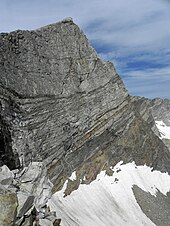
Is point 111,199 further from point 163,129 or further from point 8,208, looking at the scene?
point 163,129

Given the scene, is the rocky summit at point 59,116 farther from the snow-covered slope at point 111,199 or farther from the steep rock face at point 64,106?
the snow-covered slope at point 111,199

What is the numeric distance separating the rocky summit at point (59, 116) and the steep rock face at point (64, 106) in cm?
9

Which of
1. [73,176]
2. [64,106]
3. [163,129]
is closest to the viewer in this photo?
[64,106]

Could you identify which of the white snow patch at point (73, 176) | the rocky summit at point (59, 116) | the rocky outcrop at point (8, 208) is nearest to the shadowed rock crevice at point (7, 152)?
the rocky summit at point (59, 116)

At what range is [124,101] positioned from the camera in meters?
48.8

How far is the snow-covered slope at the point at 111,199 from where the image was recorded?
32656mm

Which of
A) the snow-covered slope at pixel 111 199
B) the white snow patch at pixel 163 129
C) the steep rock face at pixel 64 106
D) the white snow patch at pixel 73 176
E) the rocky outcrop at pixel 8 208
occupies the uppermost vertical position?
the steep rock face at pixel 64 106

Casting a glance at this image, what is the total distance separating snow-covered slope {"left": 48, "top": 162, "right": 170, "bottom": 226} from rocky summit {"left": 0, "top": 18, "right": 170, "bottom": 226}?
106cm

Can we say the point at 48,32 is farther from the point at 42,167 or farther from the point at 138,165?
the point at 138,165

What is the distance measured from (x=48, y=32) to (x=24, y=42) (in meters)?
5.35

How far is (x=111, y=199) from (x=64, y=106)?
11562 millimetres

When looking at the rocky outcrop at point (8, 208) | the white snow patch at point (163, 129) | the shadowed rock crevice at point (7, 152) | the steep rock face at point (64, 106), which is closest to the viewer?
the rocky outcrop at point (8, 208)

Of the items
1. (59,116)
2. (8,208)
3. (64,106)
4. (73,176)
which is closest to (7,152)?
(59,116)

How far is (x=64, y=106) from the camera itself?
→ 37.3m
